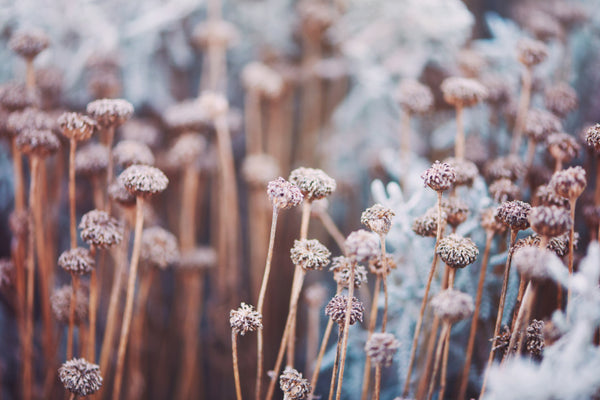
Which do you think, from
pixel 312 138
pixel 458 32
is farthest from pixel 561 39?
pixel 312 138

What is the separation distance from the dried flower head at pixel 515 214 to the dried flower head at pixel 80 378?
1.16ft

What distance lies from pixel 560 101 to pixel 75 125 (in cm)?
52

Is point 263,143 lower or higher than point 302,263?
higher

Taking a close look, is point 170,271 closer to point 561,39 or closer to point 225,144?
point 225,144

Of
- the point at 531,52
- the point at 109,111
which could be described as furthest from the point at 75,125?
the point at 531,52

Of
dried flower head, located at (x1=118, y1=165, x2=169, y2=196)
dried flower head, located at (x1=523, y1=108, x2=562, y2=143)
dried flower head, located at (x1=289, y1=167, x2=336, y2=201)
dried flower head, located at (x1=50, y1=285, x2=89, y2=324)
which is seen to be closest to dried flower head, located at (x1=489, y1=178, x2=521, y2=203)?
dried flower head, located at (x1=523, y1=108, x2=562, y2=143)

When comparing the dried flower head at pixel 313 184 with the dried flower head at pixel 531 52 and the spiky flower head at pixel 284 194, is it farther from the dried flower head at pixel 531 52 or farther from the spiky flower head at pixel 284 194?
the dried flower head at pixel 531 52

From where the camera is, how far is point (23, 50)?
1.71 feet

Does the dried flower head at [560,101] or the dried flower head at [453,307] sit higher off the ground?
the dried flower head at [560,101]

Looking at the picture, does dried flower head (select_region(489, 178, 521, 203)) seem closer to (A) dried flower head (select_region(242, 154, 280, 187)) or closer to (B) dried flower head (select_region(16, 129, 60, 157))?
(A) dried flower head (select_region(242, 154, 280, 187))

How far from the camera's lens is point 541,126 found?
50cm

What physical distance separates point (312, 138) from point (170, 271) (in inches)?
13.7

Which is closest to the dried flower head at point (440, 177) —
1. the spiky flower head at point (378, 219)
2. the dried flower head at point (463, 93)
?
the spiky flower head at point (378, 219)

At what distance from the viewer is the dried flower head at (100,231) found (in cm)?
42
